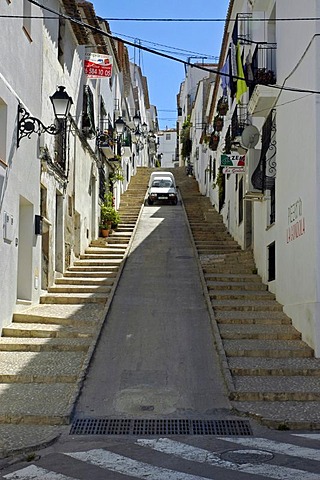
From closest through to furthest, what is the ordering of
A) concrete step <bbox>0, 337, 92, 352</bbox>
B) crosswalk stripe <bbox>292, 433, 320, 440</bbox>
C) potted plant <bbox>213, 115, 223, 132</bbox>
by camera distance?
crosswalk stripe <bbox>292, 433, 320, 440</bbox> → concrete step <bbox>0, 337, 92, 352</bbox> → potted plant <bbox>213, 115, 223, 132</bbox>

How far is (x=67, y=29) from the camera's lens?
1670 centimetres

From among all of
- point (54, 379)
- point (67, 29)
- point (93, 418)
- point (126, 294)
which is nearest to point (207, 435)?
point (93, 418)

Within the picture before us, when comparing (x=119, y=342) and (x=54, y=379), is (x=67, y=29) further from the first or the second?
(x=54, y=379)

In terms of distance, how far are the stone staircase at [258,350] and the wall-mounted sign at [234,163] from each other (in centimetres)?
243

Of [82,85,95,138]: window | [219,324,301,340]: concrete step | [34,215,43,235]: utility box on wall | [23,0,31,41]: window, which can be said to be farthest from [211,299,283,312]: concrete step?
[82,85,95,138]: window

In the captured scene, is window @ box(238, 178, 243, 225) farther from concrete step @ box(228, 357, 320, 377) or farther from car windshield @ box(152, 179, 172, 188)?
car windshield @ box(152, 179, 172, 188)

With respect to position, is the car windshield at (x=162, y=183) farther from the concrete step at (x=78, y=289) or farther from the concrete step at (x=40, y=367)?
the concrete step at (x=40, y=367)

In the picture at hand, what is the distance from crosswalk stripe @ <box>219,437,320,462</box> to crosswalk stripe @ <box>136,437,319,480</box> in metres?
0.27

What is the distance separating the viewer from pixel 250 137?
611 inches

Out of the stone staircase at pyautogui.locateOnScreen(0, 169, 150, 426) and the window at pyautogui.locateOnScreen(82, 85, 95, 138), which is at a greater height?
the window at pyautogui.locateOnScreen(82, 85, 95, 138)

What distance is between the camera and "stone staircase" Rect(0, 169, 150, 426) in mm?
8047

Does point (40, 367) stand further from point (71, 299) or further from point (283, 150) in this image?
point (283, 150)

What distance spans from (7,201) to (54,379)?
11.4ft

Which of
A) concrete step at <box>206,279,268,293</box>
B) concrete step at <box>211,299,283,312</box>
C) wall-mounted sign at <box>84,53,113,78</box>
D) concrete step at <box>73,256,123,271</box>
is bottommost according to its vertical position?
Result: concrete step at <box>211,299,283,312</box>
